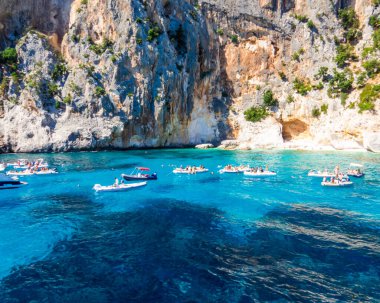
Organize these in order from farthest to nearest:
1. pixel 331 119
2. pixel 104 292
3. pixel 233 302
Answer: pixel 331 119
pixel 104 292
pixel 233 302

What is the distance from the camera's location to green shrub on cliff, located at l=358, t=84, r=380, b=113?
55.4 metres

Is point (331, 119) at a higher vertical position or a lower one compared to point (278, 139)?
higher

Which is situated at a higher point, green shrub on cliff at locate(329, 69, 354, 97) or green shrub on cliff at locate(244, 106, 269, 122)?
green shrub on cliff at locate(329, 69, 354, 97)

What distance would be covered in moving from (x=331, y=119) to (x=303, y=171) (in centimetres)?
2913

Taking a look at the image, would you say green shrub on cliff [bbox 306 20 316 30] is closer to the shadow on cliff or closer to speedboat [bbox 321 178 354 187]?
speedboat [bbox 321 178 354 187]

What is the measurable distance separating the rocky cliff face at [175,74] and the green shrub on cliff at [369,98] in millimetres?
584

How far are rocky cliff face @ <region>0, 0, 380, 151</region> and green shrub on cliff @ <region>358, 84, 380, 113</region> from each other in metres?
0.58

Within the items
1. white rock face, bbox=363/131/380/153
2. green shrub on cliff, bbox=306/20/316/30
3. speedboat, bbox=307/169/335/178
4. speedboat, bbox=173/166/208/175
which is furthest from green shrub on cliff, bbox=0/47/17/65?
white rock face, bbox=363/131/380/153

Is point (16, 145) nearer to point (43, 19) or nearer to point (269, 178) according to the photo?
point (43, 19)

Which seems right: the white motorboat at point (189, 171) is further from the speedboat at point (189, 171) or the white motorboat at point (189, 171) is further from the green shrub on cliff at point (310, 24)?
the green shrub on cliff at point (310, 24)

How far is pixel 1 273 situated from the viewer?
13.2 m

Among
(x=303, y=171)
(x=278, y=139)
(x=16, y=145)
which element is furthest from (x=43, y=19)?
(x=303, y=171)

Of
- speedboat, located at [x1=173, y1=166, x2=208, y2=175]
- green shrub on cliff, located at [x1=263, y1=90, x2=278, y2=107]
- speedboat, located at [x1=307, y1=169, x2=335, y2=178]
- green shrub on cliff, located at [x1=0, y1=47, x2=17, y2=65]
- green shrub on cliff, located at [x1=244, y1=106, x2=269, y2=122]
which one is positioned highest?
green shrub on cliff, located at [x1=0, y1=47, x2=17, y2=65]

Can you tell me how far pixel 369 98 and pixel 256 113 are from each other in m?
22.5
